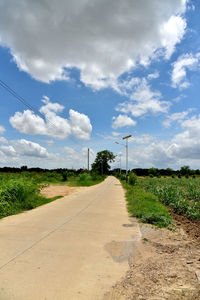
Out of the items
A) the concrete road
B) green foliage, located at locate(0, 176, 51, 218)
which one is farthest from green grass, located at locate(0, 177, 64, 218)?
the concrete road

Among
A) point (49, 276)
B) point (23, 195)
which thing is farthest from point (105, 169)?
point (49, 276)

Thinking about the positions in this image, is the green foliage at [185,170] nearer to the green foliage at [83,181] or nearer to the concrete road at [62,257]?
the green foliage at [83,181]

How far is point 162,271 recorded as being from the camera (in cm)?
418

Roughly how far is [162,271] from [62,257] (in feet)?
7.20

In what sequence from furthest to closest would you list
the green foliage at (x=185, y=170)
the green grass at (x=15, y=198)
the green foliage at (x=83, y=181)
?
the green foliage at (x=185, y=170), the green foliage at (x=83, y=181), the green grass at (x=15, y=198)

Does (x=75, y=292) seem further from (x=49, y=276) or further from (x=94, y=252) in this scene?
(x=94, y=252)

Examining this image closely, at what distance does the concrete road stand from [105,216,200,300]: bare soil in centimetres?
24

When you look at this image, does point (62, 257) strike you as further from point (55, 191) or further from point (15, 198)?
point (55, 191)

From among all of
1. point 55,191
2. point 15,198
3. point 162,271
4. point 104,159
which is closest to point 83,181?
point 55,191

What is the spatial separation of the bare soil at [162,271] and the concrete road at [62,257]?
9.4 inches

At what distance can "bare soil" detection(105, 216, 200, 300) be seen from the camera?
3.39 meters

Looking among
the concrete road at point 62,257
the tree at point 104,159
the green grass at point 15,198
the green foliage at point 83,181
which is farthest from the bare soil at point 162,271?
the tree at point 104,159

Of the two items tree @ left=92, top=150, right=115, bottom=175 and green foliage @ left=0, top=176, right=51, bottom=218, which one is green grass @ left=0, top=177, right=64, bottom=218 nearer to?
green foliage @ left=0, top=176, right=51, bottom=218

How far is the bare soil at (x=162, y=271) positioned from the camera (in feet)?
11.1
